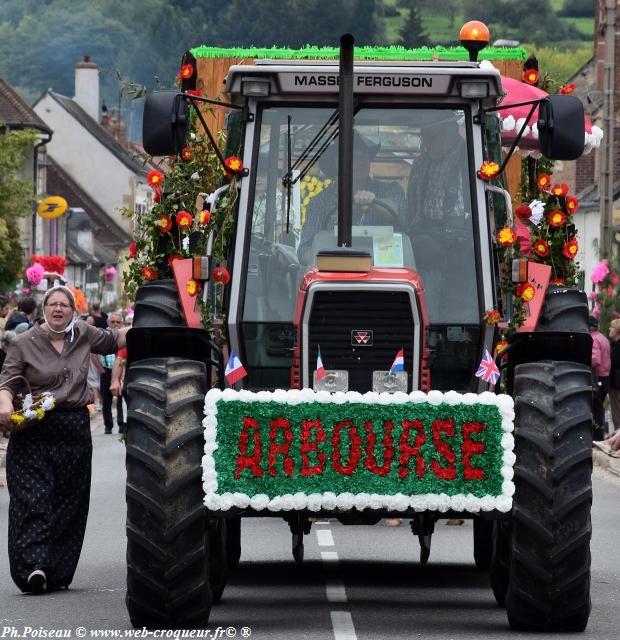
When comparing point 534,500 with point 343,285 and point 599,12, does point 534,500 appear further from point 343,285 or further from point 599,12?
point 599,12

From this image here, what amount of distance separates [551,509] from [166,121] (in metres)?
2.72

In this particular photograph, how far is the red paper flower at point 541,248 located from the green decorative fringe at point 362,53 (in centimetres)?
291

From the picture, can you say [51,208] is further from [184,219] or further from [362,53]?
[184,219]

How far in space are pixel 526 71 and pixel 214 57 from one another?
2.36 metres

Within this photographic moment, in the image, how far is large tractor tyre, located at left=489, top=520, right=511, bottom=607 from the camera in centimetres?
1066

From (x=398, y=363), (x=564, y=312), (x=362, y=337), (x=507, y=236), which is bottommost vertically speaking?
(x=398, y=363)

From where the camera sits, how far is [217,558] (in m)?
11.1

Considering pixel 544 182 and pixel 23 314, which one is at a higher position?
pixel 544 182

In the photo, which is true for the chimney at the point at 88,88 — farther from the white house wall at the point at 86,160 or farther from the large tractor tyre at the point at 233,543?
the large tractor tyre at the point at 233,543

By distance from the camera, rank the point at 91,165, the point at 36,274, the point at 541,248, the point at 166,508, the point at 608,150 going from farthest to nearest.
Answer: the point at 91,165 < the point at 608,150 < the point at 36,274 < the point at 541,248 < the point at 166,508

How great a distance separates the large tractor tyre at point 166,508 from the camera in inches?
381

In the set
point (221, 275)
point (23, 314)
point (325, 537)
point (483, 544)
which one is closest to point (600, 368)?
point (23, 314)

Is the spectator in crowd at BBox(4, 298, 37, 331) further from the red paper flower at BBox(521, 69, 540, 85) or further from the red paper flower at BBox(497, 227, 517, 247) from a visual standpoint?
the red paper flower at BBox(497, 227, 517, 247)

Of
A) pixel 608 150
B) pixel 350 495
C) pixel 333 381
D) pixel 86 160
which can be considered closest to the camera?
pixel 350 495
